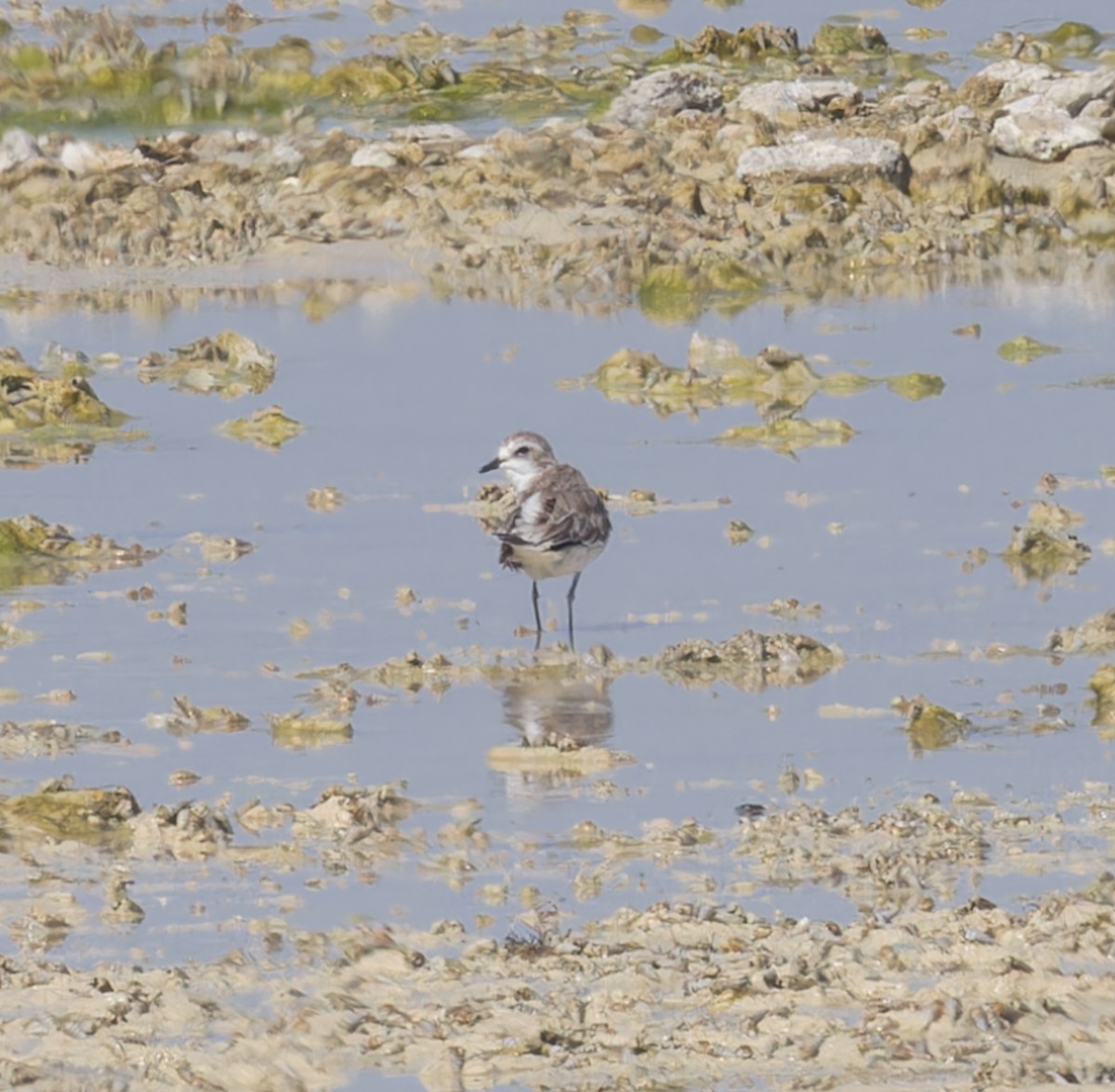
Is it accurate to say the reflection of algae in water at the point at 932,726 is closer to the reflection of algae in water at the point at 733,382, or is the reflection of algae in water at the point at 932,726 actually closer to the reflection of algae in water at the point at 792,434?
the reflection of algae in water at the point at 792,434

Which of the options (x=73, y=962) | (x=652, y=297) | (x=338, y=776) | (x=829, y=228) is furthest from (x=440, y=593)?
(x=829, y=228)

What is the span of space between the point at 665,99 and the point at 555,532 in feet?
52.5

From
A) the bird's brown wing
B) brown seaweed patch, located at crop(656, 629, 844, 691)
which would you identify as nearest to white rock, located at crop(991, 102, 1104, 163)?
the bird's brown wing

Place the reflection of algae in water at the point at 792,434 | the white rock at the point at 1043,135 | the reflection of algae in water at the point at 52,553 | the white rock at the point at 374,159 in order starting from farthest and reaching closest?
1. the white rock at the point at 374,159
2. the white rock at the point at 1043,135
3. the reflection of algae in water at the point at 792,434
4. the reflection of algae in water at the point at 52,553

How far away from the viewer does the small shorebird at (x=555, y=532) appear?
1366 centimetres

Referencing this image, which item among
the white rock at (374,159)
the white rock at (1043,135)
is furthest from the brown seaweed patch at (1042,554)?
the white rock at (374,159)

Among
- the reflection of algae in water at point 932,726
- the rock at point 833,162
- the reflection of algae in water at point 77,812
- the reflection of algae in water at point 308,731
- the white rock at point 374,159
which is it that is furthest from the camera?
the white rock at point 374,159

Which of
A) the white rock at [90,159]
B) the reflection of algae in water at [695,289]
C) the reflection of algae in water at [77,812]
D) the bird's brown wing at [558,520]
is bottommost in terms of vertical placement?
the reflection of algae in water at [695,289]

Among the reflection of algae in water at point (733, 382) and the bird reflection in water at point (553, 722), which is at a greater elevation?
the bird reflection in water at point (553, 722)

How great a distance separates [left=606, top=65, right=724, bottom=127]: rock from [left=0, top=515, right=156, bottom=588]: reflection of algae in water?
14476mm

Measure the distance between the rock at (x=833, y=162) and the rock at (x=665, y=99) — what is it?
10.2 ft

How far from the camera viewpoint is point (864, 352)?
67.3 ft

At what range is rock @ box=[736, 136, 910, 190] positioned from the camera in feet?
83.9

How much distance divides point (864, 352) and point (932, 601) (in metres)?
6.86
